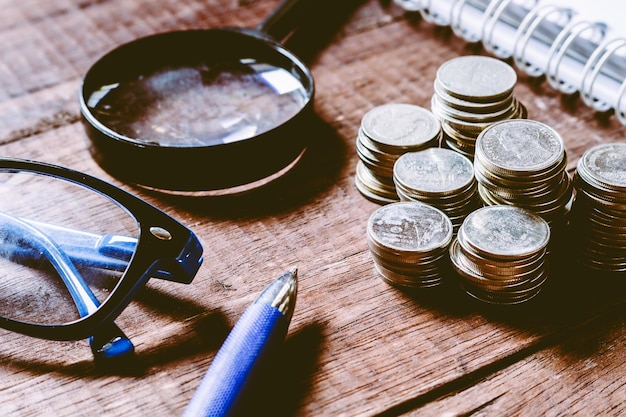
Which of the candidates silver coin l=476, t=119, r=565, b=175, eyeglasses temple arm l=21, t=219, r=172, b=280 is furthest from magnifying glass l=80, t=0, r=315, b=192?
silver coin l=476, t=119, r=565, b=175

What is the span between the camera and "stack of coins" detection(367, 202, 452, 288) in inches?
27.4

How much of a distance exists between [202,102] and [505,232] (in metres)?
0.45

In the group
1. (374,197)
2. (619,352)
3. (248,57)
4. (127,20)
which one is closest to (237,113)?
(248,57)

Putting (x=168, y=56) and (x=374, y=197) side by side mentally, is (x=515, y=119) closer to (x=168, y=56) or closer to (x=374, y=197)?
(x=374, y=197)

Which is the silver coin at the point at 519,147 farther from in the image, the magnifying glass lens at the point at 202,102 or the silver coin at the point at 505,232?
the magnifying glass lens at the point at 202,102

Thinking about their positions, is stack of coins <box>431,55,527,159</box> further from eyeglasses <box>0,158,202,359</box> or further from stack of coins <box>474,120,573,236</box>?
eyeglasses <box>0,158,202,359</box>

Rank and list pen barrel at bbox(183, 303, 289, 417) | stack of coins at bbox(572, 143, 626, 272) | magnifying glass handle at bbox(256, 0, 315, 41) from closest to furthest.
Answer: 1. pen barrel at bbox(183, 303, 289, 417)
2. stack of coins at bbox(572, 143, 626, 272)
3. magnifying glass handle at bbox(256, 0, 315, 41)

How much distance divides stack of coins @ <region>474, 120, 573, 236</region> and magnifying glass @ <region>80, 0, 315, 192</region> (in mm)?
230

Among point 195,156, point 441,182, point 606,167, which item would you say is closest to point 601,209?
point 606,167

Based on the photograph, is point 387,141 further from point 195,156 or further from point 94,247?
point 94,247

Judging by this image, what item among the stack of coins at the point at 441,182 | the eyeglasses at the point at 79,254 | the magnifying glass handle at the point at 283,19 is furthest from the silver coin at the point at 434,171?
the magnifying glass handle at the point at 283,19

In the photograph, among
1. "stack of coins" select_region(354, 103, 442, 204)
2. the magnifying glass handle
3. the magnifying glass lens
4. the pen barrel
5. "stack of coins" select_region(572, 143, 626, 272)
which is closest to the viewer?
the pen barrel

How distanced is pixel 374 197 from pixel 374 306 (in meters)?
0.16

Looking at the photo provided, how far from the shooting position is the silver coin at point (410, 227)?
70cm
